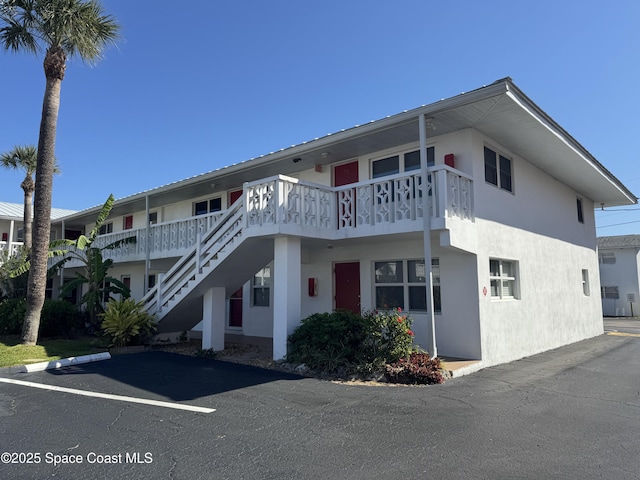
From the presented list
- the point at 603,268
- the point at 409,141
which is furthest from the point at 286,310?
the point at 603,268

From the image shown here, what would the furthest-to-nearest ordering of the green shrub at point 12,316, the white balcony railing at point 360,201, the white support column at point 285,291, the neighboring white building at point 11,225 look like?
the neighboring white building at point 11,225
the green shrub at point 12,316
the white support column at point 285,291
the white balcony railing at point 360,201

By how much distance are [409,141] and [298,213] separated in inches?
137

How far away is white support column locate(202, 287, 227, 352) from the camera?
447 inches

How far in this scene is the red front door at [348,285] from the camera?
477 inches

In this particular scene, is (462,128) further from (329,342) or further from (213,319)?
(213,319)

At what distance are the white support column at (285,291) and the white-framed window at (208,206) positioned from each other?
282 inches

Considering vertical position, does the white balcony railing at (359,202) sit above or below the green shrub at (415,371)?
above

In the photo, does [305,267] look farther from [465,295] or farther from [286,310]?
[465,295]

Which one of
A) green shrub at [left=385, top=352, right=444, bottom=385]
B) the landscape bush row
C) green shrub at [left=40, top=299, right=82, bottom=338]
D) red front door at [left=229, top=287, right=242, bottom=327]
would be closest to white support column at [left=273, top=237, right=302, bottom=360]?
the landscape bush row

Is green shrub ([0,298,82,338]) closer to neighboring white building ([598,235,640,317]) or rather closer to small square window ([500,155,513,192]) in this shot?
small square window ([500,155,513,192])

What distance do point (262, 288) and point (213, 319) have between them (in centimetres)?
345

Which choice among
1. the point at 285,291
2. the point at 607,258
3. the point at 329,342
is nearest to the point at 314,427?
the point at 329,342

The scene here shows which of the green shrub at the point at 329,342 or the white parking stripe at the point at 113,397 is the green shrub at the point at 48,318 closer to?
the white parking stripe at the point at 113,397

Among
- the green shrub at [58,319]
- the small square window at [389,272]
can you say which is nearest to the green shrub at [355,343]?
the small square window at [389,272]
